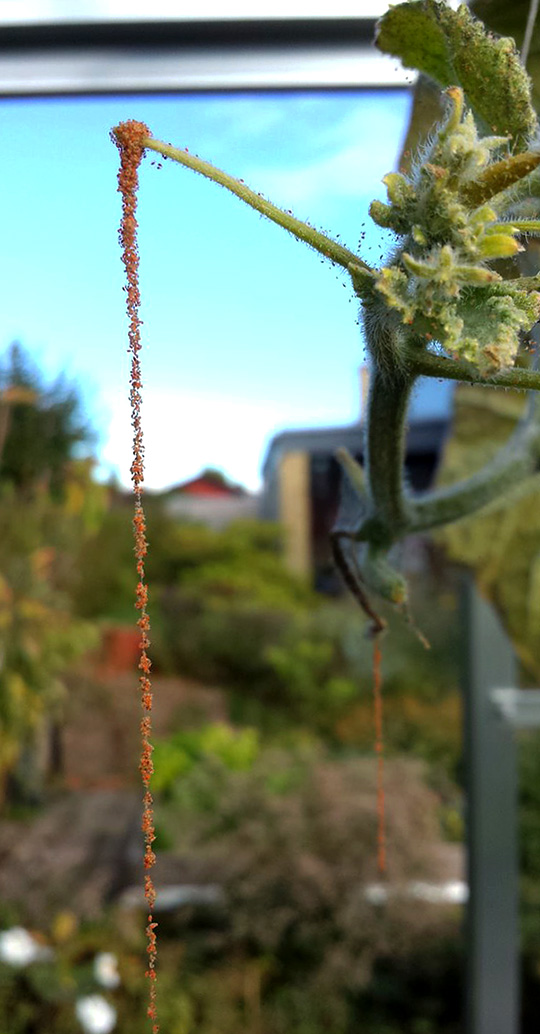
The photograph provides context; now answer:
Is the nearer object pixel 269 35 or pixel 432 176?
pixel 432 176

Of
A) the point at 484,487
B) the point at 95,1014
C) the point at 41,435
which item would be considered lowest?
the point at 95,1014

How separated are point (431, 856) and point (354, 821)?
0.46 ft

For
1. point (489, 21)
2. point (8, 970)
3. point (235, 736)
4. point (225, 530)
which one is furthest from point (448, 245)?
point (225, 530)

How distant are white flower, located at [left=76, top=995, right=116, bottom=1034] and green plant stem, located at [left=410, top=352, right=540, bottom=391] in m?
1.14

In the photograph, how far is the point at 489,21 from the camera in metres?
0.28

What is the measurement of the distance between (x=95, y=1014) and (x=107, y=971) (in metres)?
0.09

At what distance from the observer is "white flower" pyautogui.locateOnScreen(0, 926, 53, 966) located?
1.20 meters

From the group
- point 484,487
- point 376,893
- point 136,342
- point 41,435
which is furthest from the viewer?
point 41,435

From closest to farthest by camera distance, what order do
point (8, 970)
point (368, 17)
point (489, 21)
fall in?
point (489, 21) → point (368, 17) → point (8, 970)

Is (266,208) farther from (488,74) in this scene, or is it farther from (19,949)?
(19,949)

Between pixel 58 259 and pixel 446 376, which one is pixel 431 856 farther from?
pixel 446 376

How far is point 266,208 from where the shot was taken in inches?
6.6

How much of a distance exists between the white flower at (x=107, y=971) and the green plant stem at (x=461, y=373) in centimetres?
120

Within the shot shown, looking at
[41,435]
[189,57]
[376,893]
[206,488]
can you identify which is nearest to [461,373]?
[189,57]
